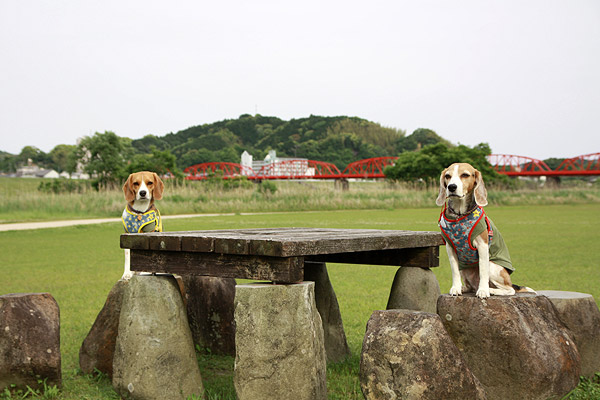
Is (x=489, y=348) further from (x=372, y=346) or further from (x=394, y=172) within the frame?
(x=394, y=172)

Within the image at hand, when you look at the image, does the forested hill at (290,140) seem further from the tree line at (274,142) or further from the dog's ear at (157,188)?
the dog's ear at (157,188)

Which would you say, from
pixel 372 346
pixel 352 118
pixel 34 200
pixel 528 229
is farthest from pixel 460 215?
pixel 352 118

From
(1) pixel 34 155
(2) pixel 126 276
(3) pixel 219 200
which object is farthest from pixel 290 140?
(2) pixel 126 276

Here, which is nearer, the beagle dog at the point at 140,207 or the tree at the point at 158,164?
the beagle dog at the point at 140,207

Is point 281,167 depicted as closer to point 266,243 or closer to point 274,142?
point 274,142

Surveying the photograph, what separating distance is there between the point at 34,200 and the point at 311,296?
82.4ft

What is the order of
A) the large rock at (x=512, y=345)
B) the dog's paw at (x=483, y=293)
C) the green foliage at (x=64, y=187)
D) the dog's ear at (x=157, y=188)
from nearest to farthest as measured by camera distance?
the large rock at (x=512, y=345) → the dog's paw at (x=483, y=293) → the dog's ear at (x=157, y=188) → the green foliage at (x=64, y=187)

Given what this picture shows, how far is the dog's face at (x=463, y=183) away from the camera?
390cm

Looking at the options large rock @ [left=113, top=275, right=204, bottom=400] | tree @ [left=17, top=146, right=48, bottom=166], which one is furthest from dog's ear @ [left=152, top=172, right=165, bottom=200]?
tree @ [left=17, top=146, right=48, bottom=166]

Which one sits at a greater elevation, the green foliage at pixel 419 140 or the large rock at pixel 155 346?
the green foliage at pixel 419 140

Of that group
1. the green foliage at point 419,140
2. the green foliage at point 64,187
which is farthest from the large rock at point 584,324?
the green foliage at point 419,140

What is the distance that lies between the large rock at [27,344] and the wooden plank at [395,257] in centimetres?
211

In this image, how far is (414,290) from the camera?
5004mm

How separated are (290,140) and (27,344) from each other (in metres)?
130
